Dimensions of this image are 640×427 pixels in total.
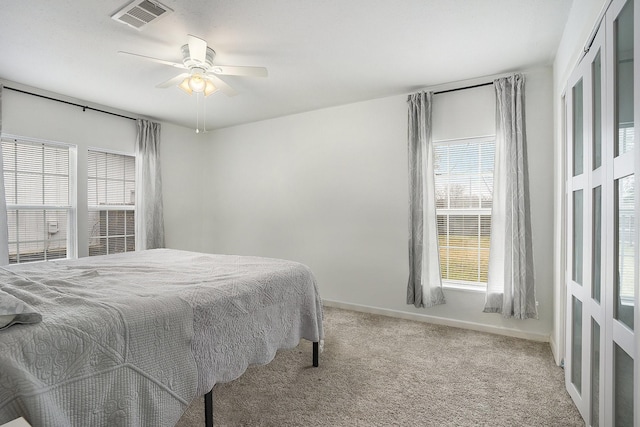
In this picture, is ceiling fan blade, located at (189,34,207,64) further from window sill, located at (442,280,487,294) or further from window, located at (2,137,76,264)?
window sill, located at (442,280,487,294)

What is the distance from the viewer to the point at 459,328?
10.9 ft

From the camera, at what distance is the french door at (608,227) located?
1.18 meters

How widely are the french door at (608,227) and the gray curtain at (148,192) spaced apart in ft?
15.0

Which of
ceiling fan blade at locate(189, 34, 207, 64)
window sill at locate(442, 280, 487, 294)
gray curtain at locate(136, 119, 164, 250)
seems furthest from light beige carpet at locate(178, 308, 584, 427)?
gray curtain at locate(136, 119, 164, 250)

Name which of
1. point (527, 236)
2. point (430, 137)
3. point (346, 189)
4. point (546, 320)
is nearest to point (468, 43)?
point (430, 137)

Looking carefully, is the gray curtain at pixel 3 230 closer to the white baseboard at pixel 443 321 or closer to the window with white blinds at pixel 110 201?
the window with white blinds at pixel 110 201

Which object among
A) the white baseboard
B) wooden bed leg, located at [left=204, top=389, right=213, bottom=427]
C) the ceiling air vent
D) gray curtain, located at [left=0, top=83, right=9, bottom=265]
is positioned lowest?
the white baseboard

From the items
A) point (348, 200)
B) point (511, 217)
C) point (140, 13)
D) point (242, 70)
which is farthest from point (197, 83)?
point (511, 217)

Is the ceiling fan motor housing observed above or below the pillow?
above

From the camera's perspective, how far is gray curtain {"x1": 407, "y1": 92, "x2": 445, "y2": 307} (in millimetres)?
3377

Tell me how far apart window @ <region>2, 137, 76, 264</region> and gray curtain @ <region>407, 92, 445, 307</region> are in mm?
3981

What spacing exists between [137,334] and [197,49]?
6.35ft

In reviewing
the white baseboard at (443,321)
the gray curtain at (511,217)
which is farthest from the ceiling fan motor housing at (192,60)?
the white baseboard at (443,321)

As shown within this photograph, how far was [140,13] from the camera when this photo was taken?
2068 mm
